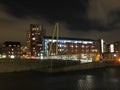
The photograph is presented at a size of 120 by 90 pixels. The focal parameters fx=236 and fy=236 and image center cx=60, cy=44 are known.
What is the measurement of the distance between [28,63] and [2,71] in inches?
440

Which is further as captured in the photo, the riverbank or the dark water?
the riverbank

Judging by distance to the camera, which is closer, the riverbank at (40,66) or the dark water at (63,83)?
the dark water at (63,83)

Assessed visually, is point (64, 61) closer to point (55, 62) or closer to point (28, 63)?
point (55, 62)

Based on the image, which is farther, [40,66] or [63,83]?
[40,66]

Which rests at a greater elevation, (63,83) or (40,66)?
(40,66)

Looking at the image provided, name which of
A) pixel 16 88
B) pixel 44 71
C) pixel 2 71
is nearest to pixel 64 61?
pixel 44 71

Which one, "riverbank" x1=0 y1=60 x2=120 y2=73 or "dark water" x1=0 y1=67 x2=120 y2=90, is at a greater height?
"riverbank" x1=0 y1=60 x2=120 y2=73

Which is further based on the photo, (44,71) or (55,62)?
(55,62)

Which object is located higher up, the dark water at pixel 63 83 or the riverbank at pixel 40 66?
the riverbank at pixel 40 66

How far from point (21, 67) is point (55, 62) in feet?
53.8

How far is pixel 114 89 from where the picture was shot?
1630 inches

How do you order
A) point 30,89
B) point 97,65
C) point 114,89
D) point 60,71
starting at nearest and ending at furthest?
point 114,89 < point 30,89 < point 60,71 < point 97,65

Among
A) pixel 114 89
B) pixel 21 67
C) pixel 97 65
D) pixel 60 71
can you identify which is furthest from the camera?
pixel 97 65

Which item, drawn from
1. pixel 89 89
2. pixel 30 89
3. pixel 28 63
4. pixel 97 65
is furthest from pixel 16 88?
pixel 97 65
